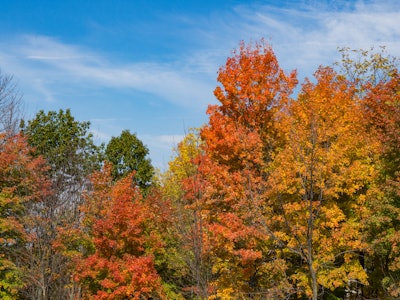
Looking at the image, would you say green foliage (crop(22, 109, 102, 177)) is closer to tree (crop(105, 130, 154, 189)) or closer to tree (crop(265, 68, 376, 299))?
tree (crop(105, 130, 154, 189))

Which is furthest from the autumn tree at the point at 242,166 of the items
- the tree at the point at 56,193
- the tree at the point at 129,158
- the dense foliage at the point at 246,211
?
the tree at the point at 129,158

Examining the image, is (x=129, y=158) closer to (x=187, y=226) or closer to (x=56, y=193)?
(x=56, y=193)

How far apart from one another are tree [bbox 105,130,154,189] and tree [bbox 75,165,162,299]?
1586 cm

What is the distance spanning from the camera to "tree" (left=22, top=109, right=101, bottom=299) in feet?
77.7

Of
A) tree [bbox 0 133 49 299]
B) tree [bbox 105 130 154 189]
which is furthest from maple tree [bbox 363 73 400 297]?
tree [bbox 105 130 154 189]

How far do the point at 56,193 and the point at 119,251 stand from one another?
194 inches

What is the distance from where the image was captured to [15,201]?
25.9 meters

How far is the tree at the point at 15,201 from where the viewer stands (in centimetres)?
→ 2464

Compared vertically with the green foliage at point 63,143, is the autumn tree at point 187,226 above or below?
below

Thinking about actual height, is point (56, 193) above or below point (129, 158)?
below

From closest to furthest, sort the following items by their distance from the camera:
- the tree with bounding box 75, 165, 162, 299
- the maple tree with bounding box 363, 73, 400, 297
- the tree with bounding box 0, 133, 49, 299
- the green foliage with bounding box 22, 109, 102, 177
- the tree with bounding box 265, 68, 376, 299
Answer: the maple tree with bounding box 363, 73, 400, 297, the tree with bounding box 265, 68, 376, 299, the tree with bounding box 75, 165, 162, 299, the tree with bounding box 0, 133, 49, 299, the green foliage with bounding box 22, 109, 102, 177

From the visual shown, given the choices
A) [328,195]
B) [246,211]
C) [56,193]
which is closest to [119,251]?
[56,193]

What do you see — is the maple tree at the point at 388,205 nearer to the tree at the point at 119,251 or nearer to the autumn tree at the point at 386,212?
the autumn tree at the point at 386,212

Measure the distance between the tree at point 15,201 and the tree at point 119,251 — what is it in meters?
3.04
